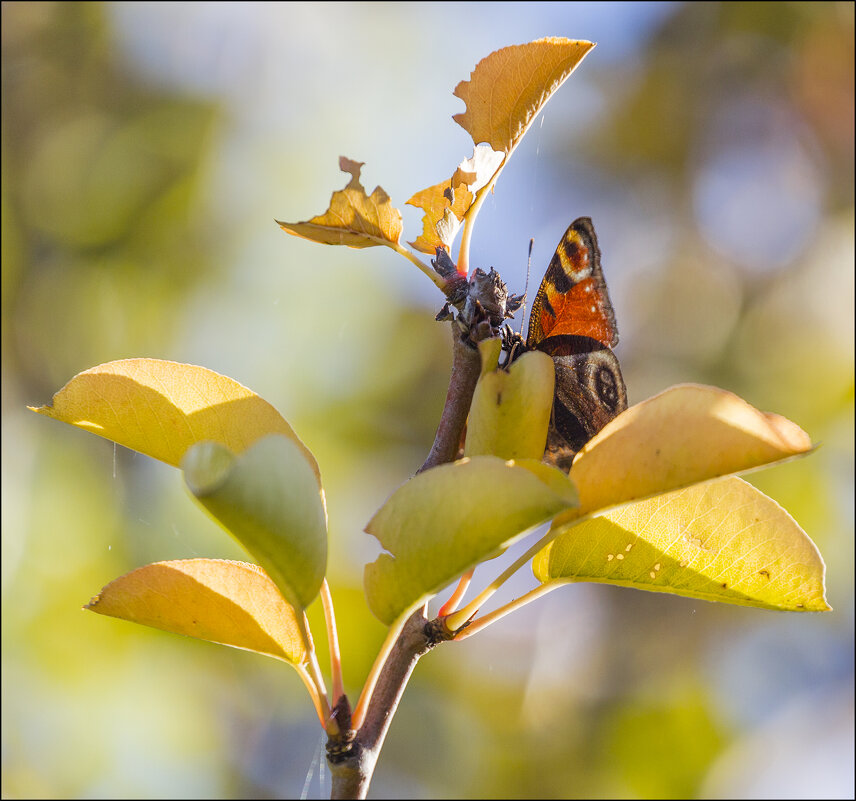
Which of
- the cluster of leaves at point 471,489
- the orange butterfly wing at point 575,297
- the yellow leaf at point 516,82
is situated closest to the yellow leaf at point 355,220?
the cluster of leaves at point 471,489

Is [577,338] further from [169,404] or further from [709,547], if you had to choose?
[169,404]

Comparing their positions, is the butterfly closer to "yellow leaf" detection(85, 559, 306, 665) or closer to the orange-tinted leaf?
the orange-tinted leaf

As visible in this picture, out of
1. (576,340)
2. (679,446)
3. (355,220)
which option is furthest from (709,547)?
(355,220)

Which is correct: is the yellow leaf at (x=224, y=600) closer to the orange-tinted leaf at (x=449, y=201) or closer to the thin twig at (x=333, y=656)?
the thin twig at (x=333, y=656)

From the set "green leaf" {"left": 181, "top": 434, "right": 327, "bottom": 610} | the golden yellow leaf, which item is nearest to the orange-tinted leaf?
the golden yellow leaf

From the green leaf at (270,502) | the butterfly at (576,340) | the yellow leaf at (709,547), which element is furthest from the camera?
the butterfly at (576,340)

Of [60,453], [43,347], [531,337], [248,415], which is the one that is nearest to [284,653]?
[248,415]

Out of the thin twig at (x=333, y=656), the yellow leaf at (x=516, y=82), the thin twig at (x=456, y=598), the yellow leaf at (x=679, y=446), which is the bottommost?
the thin twig at (x=333, y=656)

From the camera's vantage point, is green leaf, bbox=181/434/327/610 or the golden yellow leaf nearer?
green leaf, bbox=181/434/327/610
